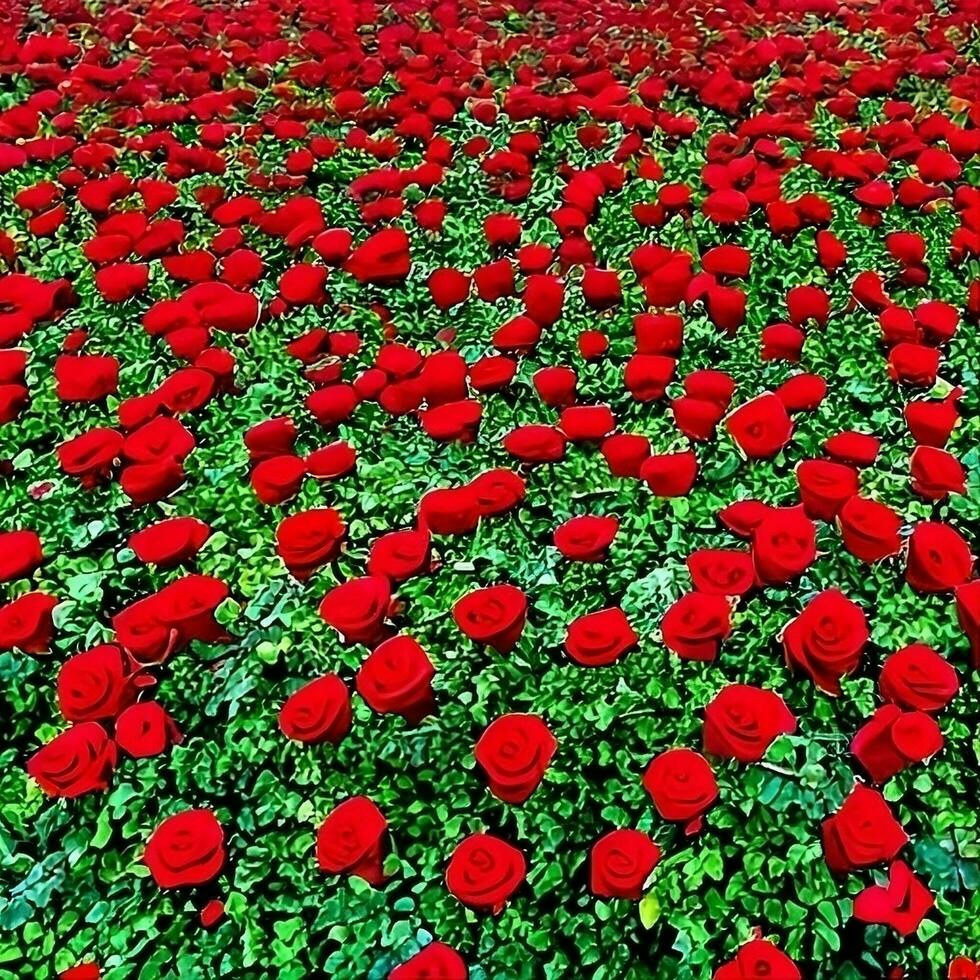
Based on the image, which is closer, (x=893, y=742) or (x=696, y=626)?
(x=893, y=742)

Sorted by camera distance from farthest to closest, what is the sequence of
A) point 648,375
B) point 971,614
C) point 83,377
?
point 83,377
point 648,375
point 971,614

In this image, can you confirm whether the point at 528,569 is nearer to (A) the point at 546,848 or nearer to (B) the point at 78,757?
(A) the point at 546,848

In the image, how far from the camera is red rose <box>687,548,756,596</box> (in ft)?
6.55

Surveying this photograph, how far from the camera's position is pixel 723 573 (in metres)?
2.01

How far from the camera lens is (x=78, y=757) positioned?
75.4 inches

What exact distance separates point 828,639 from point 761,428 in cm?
54

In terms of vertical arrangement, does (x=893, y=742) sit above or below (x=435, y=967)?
above

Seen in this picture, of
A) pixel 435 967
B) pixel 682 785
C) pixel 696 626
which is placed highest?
pixel 696 626

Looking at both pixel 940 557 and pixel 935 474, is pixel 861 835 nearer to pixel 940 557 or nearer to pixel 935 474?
pixel 940 557

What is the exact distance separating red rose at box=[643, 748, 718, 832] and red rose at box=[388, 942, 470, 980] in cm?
38

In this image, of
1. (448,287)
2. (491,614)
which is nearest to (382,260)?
(448,287)

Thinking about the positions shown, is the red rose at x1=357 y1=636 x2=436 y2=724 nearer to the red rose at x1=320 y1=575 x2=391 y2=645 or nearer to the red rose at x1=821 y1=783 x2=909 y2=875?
the red rose at x1=320 y1=575 x2=391 y2=645

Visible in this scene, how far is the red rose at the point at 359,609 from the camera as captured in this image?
6.46ft

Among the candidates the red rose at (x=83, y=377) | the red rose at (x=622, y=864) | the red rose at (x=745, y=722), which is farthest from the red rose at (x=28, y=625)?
the red rose at (x=745, y=722)
